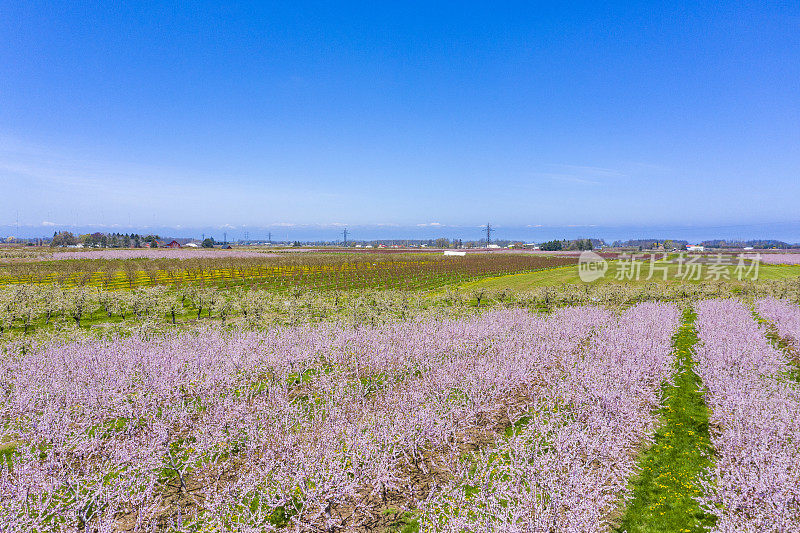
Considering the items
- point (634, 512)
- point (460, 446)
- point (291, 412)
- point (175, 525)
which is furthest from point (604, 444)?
point (175, 525)

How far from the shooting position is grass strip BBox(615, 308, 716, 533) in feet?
29.5

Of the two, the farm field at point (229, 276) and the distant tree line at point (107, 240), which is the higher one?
the distant tree line at point (107, 240)

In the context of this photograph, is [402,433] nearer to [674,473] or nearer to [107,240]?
[674,473]

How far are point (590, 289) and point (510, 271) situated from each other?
35186mm

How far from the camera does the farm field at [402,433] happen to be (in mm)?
8234

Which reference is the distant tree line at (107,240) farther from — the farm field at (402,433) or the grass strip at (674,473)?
the grass strip at (674,473)

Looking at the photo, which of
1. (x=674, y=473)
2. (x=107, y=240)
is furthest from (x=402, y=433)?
(x=107, y=240)

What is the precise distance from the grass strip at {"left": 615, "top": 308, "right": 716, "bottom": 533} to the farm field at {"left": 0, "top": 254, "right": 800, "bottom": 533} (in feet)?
0.19

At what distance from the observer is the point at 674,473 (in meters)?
10.8

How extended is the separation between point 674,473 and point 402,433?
28.0 ft

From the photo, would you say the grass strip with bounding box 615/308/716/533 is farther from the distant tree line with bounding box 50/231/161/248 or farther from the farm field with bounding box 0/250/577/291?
the distant tree line with bounding box 50/231/161/248

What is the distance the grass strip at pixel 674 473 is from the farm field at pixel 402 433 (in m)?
0.06

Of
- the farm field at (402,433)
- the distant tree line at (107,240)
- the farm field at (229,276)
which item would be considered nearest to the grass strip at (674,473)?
the farm field at (402,433)

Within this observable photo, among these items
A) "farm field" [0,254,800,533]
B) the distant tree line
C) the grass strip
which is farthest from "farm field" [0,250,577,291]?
the distant tree line
